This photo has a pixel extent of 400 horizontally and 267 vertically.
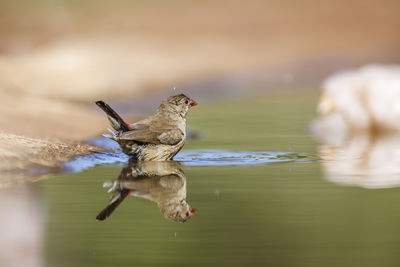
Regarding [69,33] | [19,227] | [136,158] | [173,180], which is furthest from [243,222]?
[69,33]

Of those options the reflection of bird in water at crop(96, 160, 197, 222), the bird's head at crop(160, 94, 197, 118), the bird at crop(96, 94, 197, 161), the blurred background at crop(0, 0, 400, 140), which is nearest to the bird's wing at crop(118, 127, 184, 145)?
the bird at crop(96, 94, 197, 161)

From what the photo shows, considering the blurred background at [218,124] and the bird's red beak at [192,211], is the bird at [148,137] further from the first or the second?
the bird's red beak at [192,211]

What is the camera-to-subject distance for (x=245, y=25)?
17.6 m

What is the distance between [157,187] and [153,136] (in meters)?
1.36

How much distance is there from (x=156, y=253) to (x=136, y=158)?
3289mm

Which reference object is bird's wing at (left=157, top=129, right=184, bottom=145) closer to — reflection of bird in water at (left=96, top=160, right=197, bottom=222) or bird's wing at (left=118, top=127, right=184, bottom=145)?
bird's wing at (left=118, top=127, right=184, bottom=145)

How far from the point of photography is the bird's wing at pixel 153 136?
727cm

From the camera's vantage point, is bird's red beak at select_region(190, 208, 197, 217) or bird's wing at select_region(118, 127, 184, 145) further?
bird's wing at select_region(118, 127, 184, 145)

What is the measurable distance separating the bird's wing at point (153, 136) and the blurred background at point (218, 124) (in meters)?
0.23

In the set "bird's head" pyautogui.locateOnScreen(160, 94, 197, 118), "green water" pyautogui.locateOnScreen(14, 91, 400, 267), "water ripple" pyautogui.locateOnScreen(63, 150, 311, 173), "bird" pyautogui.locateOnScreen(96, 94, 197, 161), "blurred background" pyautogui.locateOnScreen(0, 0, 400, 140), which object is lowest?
"green water" pyautogui.locateOnScreen(14, 91, 400, 267)

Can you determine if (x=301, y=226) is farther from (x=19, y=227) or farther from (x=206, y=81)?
(x=206, y=81)

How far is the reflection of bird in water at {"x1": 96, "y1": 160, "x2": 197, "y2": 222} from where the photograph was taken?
5246 millimetres

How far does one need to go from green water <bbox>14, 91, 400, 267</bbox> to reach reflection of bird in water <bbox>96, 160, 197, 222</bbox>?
0.20 ft

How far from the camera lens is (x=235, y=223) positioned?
4.89 m
